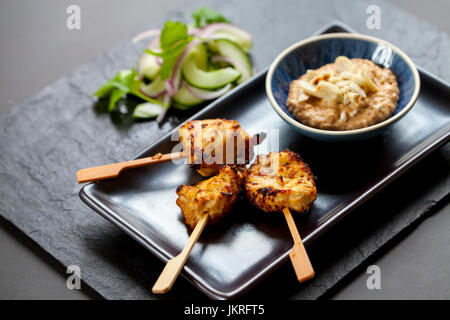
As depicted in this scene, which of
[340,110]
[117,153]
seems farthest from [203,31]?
[340,110]

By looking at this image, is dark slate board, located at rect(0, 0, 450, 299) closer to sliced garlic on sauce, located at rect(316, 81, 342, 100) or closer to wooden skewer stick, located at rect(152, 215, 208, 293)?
wooden skewer stick, located at rect(152, 215, 208, 293)

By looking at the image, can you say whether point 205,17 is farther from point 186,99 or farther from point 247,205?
point 247,205

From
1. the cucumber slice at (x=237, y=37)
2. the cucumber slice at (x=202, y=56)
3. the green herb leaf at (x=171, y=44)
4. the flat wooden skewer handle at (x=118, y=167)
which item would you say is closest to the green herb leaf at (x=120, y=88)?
the green herb leaf at (x=171, y=44)

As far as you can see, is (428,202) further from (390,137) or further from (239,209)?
(239,209)

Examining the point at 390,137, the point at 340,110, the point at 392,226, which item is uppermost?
the point at 340,110

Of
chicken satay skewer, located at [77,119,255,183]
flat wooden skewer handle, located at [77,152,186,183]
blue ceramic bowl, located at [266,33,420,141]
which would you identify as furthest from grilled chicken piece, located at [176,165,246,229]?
blue ceramic bowl, located at [266,33,420,141]

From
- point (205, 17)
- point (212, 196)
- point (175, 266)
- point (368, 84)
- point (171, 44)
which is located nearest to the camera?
point (175, 266)

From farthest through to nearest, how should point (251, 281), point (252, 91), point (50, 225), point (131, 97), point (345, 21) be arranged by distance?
1. point (345, 21)
2. point (131, 97)
3. point (252, 91)
4. point (50, 225)
5. point (251, 281)

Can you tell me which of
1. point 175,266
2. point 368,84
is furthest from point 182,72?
point 175,266
